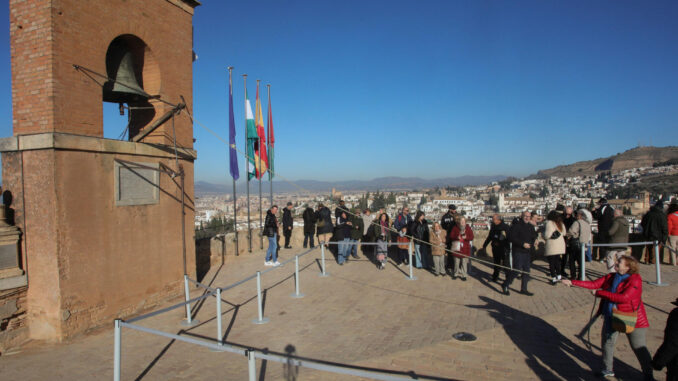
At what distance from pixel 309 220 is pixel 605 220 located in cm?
878

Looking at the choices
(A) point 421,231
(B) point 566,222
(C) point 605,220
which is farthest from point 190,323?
(C) point 605,220

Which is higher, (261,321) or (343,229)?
(343,229)

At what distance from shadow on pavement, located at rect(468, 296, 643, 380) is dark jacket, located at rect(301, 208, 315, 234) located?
750 centimetres

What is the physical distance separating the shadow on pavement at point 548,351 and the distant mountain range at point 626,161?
69.7 m

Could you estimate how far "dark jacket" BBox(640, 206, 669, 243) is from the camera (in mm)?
10352

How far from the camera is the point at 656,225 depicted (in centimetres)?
1043

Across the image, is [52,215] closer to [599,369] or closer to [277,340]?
[277,340]

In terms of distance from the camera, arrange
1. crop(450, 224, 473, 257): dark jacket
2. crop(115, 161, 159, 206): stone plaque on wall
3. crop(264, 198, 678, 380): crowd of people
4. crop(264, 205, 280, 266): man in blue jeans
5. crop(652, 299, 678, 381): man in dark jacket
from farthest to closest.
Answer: crop(264, 205, 280, 266): man in blue jeans, crop(450, 224, 473, 257): dark jacket, crop(264, 198, 678, 380): crowd of people, crop(115, 161, 159, 206): stone plaque on wall, crop(652, 299, 678, 381): man in dark jacket

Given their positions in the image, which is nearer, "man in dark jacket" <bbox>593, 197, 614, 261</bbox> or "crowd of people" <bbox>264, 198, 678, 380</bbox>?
"crowd of people" <bbox>264, 198, 678, 380</bbox>

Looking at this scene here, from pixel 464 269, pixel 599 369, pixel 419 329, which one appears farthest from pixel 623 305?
pixel 464 269

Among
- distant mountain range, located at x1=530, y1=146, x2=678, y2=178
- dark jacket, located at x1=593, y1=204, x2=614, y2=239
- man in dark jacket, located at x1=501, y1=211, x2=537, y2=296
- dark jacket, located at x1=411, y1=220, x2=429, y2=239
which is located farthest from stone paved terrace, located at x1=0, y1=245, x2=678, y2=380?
distant mountain range, located at x1=530, y1=146, x2=678, y2=178

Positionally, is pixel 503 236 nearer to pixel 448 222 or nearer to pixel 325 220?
pixel 448 222

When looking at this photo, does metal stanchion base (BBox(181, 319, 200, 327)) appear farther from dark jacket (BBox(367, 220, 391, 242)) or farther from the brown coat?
the brown coat

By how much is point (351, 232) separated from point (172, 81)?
21.8 feet
